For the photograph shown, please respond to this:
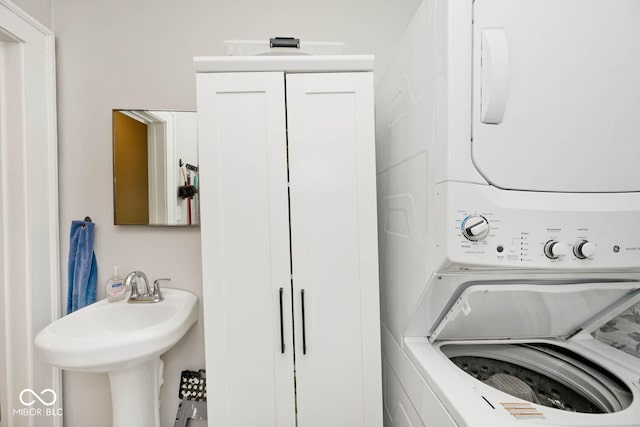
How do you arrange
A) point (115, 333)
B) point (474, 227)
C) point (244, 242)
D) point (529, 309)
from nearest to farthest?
point (474, 227) < point (529, 309) < point (244, 242) < point (115, 333)

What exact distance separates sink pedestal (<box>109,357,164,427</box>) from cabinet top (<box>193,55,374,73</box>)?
130 centimetres

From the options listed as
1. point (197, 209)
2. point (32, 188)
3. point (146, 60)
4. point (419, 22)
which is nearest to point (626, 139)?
point (419, 22)

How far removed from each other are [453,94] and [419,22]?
0.37 meters

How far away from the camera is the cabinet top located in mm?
1046

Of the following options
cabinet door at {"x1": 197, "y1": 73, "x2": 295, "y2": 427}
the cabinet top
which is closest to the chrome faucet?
cabinet door at {"x1": 197, "y1": 73, "x2": 295, "y2": 427}

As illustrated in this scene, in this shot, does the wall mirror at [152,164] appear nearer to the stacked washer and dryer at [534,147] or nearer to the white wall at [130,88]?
the white wall at [130,88]

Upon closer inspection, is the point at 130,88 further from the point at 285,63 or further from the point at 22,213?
the point at 285,63

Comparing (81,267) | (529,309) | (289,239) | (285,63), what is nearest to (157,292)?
(81,267)

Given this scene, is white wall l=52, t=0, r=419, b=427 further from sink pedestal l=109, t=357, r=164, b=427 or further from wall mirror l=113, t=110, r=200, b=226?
sink pedestal l=109, t=357, r=164, b=427

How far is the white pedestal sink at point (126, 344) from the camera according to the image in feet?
3.52

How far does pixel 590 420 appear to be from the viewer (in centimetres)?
69

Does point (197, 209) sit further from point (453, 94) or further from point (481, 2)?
point (481, 2)

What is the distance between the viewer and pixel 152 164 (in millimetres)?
1524

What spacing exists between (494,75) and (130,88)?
5.81ft
